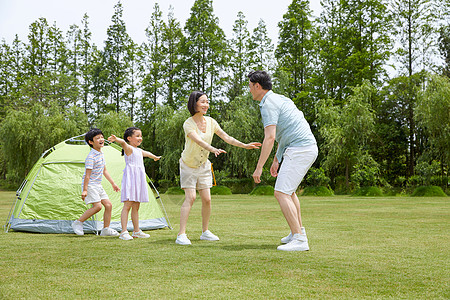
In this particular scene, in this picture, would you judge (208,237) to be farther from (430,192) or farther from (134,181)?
(430,192)

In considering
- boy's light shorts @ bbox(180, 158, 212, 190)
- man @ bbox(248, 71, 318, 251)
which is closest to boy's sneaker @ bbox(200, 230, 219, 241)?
boy's light shorts @ bbox(180, 158, 212, 190)

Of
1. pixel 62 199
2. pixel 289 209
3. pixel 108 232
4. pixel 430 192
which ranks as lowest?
pixel 430 192

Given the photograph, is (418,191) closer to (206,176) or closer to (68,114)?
(206,176)

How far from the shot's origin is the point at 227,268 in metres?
4.08

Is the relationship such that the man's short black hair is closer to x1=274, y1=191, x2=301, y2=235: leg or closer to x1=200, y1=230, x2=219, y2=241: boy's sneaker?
x1=274, y1=191, x2=301, y2=235: leg

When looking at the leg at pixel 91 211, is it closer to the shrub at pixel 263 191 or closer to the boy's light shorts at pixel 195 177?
the boy's light shorts at pixel 195 177

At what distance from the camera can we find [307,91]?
3731cm

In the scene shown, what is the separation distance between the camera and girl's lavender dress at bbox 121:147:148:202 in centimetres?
652

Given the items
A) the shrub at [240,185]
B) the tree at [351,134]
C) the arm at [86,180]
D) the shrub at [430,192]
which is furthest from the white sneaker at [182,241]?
the shrub at [240,185]

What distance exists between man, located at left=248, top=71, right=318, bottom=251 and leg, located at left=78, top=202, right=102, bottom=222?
2.81 metres

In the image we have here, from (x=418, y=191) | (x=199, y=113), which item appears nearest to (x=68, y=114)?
(x=418, y=191)

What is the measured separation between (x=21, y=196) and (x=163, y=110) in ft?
81.3

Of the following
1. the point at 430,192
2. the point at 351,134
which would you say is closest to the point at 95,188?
the point at 430,192

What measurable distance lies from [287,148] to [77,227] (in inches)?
142
